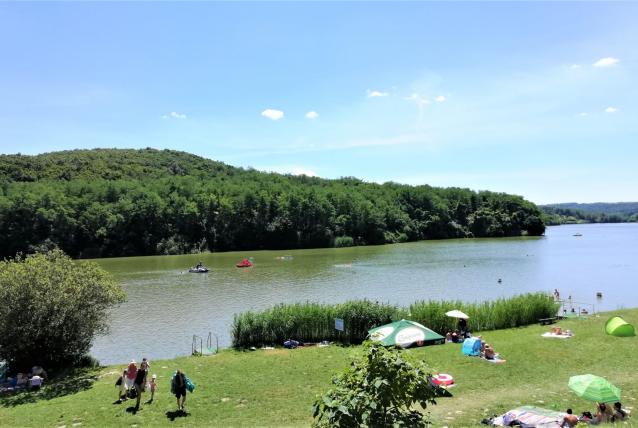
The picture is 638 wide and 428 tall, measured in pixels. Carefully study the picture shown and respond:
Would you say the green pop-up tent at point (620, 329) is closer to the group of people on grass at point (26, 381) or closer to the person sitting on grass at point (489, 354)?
the person sitting on grass at point (489, 354)

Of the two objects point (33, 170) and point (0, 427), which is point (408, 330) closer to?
point (0, 427)

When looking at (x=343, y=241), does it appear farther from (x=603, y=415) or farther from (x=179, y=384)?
(x=603, y=415)

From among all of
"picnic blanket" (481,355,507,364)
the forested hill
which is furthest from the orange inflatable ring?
the forested hill

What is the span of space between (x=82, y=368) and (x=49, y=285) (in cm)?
443

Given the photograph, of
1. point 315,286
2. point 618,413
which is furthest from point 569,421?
point 315,286

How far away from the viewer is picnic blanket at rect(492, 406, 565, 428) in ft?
38.6

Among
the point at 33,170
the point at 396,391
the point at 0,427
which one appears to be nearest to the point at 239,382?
the point at 0,427

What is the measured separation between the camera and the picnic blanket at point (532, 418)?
38.6 feet

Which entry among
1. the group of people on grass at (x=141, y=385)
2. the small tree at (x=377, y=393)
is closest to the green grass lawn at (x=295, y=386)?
the group of people on grass at (x=141, y=385)

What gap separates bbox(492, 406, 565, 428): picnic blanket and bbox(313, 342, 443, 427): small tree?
7.17m

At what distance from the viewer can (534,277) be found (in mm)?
54812

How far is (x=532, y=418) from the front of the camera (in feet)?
39.4

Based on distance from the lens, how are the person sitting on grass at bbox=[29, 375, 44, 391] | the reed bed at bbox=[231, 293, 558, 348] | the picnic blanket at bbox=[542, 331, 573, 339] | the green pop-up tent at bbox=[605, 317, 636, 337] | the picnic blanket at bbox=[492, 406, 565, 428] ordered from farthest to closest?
the reed bed at bbox=[231, 293, 558, 348]
the picnic blanket at bbox=[542, 331, 573, 339]
the green pop-up tent at bbox=[605, 317, 636, 337]
the person sitting on grass at bbox=[29, 375, 44, 391]
the picnic blanket at bbox=[492, 406, 565, 428]

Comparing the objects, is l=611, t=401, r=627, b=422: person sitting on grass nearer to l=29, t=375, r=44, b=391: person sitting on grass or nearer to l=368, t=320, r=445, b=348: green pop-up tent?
l=368, t=320, r=445, b=348: green pop-up tent
